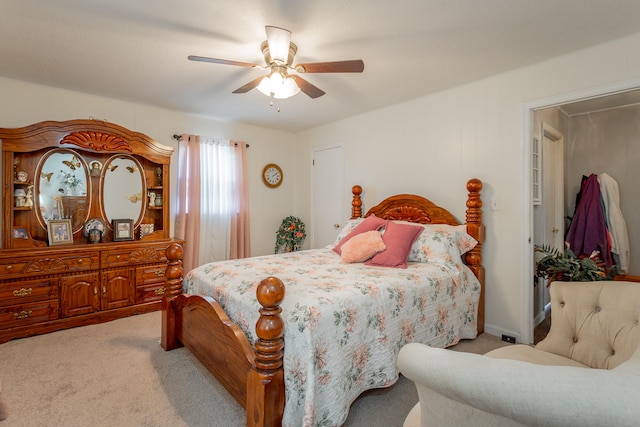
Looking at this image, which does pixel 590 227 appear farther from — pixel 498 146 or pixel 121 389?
pixel 121 389

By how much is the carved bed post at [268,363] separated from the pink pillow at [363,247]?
1279 millimetres

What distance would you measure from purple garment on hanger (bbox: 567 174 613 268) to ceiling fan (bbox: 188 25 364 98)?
10.2 ft

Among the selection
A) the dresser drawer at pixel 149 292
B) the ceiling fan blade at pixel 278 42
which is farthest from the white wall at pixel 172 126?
the ceiling fan blade at pixel 278 42

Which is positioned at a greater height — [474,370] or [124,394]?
[474,370]

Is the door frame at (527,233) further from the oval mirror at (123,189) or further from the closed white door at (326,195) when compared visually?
the oval mirror at (123,189)

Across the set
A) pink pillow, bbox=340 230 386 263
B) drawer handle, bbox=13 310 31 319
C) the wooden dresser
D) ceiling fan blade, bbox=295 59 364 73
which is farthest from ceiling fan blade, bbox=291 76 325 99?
drawer handle, bbox=13 310 31 319

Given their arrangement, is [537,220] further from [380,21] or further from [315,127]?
[315,127]

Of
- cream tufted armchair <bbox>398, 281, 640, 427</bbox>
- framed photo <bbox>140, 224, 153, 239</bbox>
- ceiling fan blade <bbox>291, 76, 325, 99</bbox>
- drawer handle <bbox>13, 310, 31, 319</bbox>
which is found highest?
ceiling fan blade <bbox>291, 76, 325, 99</bbox>

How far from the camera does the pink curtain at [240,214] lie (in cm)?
436

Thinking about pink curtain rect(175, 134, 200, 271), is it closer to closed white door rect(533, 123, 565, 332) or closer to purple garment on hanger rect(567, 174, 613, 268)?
closed white door rect(533, 123, 565, 332)

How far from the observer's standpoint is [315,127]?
4742 millimetres

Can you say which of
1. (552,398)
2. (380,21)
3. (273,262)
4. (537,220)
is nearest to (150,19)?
(380,21)

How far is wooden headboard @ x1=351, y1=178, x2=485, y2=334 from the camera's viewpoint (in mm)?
2826

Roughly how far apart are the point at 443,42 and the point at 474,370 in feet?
7.62
